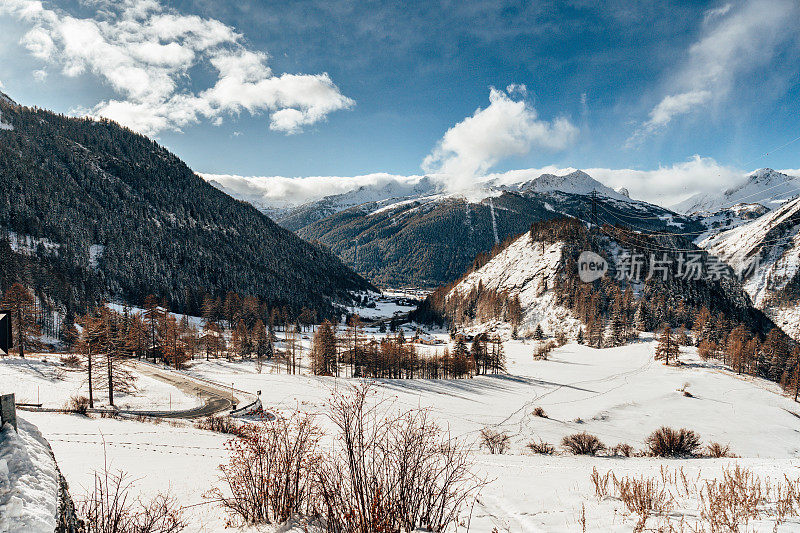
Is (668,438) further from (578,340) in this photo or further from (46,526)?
(578,340)

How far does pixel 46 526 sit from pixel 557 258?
138669mm

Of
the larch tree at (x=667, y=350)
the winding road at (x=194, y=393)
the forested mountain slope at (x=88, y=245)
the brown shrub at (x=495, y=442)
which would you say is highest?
the forested mountain slope at (x=88, y=245)

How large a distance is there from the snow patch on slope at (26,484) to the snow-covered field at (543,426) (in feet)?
13.8

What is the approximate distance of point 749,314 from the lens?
129m

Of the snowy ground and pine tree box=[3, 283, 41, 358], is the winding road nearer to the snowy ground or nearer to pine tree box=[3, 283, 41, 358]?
the snowy ground

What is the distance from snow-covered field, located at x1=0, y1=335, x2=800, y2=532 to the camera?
9359mm

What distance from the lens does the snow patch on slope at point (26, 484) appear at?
309cm

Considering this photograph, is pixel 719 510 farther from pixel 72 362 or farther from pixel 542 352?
pixel 542 352

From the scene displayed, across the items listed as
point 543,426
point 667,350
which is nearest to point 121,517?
point 543,426

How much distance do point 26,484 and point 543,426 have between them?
38.7m

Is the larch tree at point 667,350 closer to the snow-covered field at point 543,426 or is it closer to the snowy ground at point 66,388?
the snow-covered field at point 543,426

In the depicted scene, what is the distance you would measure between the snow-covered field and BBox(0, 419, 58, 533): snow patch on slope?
4.20 m

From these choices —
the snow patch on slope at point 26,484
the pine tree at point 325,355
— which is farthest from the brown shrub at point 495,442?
the pine tree at point 325,355

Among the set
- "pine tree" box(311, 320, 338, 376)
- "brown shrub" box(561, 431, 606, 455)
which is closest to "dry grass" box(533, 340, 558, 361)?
"pine tree" box(311, 320, 338, 376)
